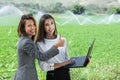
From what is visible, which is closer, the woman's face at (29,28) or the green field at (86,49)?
the woman's face at (29,28)

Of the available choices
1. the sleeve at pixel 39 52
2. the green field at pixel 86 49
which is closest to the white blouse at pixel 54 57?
the sleeve at pixel 39 52

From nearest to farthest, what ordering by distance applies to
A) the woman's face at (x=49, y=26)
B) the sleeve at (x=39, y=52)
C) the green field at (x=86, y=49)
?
the sleeve at (x=39, y=52), the woman's face at (x=49, y=26), the green field at (x=86, y=49)

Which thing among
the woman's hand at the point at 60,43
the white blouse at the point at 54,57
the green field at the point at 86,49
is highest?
the woman's hand at the point at 60,43

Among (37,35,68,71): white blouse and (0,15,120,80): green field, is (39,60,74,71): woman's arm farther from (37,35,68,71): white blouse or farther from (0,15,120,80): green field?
(0,15,120,80): green field

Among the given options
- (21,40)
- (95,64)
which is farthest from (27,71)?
(95,64)

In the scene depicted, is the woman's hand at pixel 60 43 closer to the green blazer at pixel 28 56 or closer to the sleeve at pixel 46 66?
the green blazer at pixel 28 56

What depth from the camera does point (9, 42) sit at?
5.16 metres

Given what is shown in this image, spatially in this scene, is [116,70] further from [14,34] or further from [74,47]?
[14,34]

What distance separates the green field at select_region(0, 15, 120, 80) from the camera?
397 cm

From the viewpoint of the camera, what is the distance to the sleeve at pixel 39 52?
8.10 feet

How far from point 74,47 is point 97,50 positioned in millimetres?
260

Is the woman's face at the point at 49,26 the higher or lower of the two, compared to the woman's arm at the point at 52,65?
higher

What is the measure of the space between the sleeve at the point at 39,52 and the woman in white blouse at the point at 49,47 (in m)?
0.10

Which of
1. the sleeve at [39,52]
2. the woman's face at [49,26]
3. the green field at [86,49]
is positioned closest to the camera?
the sleeve at [39,52]
